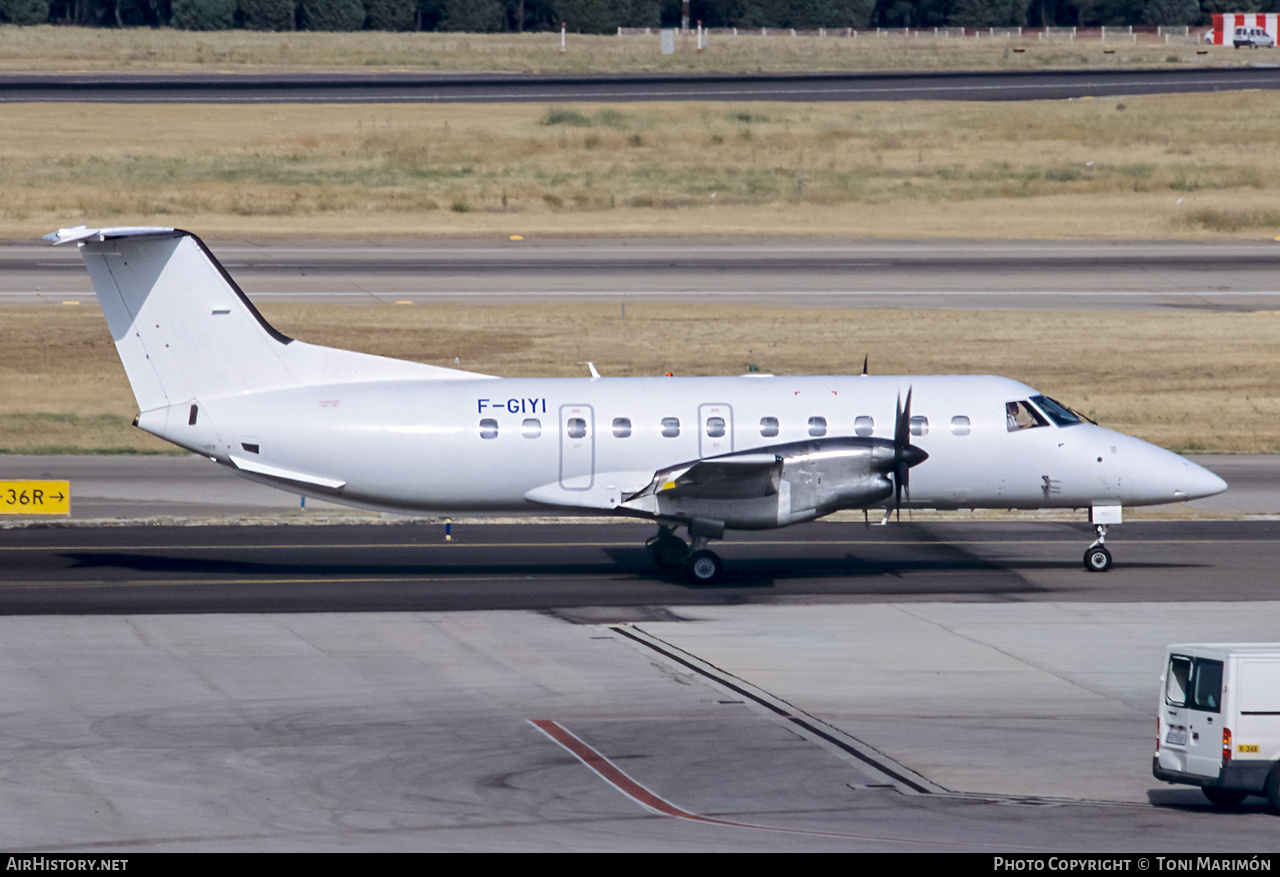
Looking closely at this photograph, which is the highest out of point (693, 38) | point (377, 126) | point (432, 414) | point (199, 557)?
point (693, 38)

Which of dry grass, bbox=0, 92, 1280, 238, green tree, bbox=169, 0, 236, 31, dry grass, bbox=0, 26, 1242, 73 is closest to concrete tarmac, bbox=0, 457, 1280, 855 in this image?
dry grass, bbox=0, 92, 1280, 238

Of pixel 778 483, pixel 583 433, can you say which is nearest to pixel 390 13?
pixel 583 433

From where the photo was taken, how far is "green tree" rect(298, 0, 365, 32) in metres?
144

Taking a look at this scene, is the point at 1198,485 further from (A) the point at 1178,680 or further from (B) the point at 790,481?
(A) the point at 1178,680

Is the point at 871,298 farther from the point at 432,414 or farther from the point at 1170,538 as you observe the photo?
the point at 432,414

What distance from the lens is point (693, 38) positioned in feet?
449

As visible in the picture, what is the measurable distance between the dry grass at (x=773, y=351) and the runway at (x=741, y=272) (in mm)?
2106

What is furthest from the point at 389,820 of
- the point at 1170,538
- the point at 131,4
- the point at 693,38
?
the point at 131,4

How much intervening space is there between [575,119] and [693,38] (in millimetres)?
56886

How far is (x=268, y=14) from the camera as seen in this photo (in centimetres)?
14300

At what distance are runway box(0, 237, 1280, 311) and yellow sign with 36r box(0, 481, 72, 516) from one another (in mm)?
19276

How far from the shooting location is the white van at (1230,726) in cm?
1431

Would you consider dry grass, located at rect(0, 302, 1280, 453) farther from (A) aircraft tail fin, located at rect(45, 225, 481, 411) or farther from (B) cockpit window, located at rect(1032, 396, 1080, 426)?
(A) aircraft tail fin, located at rect(45, 225, 481, 411)

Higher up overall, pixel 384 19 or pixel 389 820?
pixel 384 19
